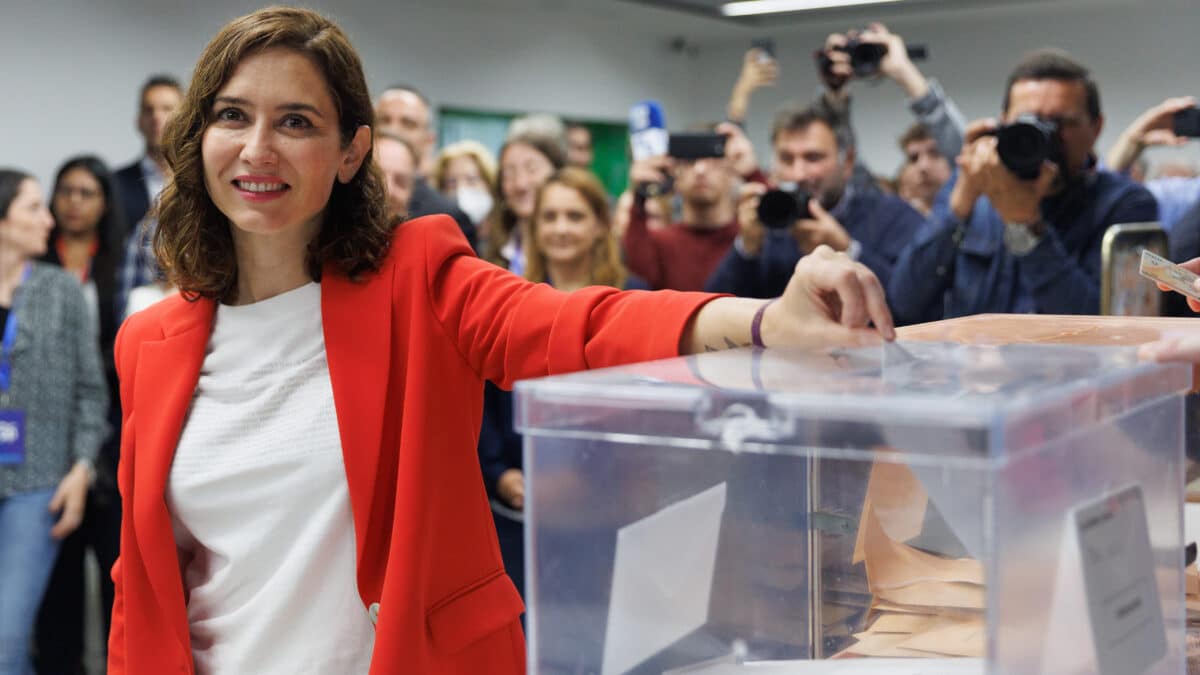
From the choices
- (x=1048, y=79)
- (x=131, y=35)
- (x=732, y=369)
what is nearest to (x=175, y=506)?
(x=732, y=369)

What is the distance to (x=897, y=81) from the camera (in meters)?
2.81

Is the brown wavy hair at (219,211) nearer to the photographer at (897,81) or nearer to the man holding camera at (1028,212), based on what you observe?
the man holding camera at (1028,212)

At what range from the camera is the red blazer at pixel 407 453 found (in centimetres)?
103

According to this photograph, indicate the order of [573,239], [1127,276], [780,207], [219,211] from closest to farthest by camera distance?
[219,211], [1127,276], [780,207], [573,239]

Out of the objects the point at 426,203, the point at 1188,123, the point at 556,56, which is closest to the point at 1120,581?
the point at 1188,123

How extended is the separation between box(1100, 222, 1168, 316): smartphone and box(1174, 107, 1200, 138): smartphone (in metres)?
0.62

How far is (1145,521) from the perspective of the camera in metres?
0.69

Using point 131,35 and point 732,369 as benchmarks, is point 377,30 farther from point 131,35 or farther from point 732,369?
point 732,369

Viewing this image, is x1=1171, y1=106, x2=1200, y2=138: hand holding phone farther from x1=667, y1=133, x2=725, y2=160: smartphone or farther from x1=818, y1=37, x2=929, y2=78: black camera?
x1=667, y1=133, x2=725, y2=160: smartphone

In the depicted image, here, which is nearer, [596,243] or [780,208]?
[780,208]

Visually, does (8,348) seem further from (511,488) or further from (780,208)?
(780,208)

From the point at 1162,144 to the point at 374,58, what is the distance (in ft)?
18.8

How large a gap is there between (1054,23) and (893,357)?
30.1 ft

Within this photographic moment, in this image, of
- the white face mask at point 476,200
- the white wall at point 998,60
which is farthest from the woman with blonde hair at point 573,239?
the white wall at point 998,60
